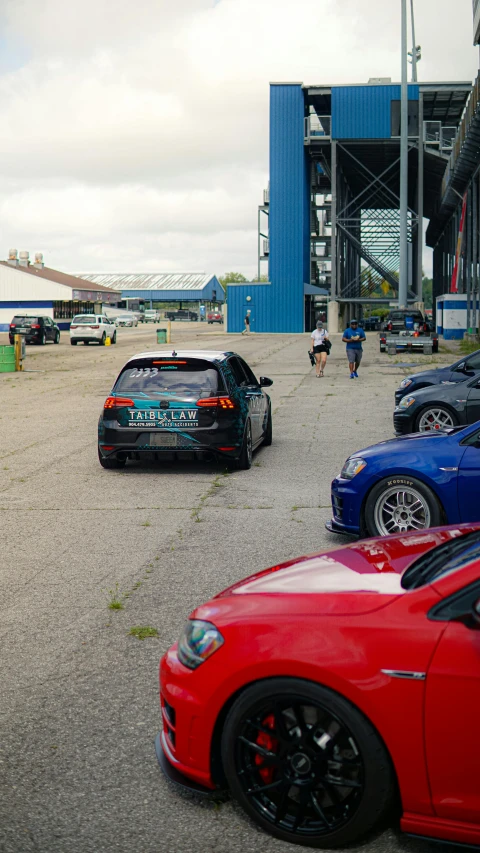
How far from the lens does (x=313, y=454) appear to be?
1357 cm

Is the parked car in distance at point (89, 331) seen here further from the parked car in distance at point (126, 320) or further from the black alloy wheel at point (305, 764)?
the black alloy wheel at point (305, 764)

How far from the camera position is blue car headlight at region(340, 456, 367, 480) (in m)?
8.15

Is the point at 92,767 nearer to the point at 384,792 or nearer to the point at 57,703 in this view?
the point at 57,703

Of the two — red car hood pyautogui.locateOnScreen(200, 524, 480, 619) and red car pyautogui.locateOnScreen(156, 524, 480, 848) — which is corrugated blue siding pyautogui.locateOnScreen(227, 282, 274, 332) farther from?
red car pyautogui.locateOnScreen(156, 524, 480, 848)

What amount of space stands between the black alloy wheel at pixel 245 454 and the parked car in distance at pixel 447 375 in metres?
4.60

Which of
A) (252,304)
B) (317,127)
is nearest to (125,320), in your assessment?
(252,304)

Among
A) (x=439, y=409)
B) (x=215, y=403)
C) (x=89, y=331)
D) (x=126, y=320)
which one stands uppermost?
(x=126, y=320)

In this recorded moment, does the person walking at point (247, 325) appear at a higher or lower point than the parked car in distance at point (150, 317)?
lower

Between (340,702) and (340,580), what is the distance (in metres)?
0.55

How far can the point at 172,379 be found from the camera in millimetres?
11930

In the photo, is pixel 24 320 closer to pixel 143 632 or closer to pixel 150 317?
pixel 143 632

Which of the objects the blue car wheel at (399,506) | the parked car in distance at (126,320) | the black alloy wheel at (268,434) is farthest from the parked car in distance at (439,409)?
the parked car in distance at (126,320)

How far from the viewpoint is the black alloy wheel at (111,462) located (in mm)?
12312

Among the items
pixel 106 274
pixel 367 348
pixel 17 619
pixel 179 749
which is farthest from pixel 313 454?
pixel 106 274
